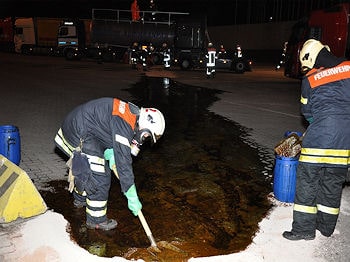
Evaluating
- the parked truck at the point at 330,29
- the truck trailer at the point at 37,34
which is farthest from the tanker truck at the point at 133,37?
the parked truck at the point at 330,29

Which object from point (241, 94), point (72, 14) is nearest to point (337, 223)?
point (241, 94)

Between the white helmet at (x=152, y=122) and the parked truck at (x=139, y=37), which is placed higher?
the parked truck at (x=139, y=37)

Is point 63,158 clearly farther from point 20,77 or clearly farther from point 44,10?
point 44,10

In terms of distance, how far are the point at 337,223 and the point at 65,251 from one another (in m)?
2.98

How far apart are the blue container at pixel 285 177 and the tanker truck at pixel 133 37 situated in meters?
20.2

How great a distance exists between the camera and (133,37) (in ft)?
94.2

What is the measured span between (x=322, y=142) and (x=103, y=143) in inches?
87.9

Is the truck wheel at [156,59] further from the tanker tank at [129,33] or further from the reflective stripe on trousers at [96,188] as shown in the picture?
the reflective stripe on trousers at [96,188]

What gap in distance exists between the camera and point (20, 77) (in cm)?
1738

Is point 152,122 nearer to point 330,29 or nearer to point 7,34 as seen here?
point 330,29

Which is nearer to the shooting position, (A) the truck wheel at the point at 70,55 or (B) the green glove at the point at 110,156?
(B) the green glove at the point at 110,156

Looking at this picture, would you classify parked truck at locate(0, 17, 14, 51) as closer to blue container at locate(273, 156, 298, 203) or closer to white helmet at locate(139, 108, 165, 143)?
blue container at locate(273, 156, 298, 203)

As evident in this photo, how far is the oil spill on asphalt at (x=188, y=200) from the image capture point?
12.8 ft

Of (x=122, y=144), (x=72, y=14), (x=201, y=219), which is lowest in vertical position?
(x=201, y=219)
